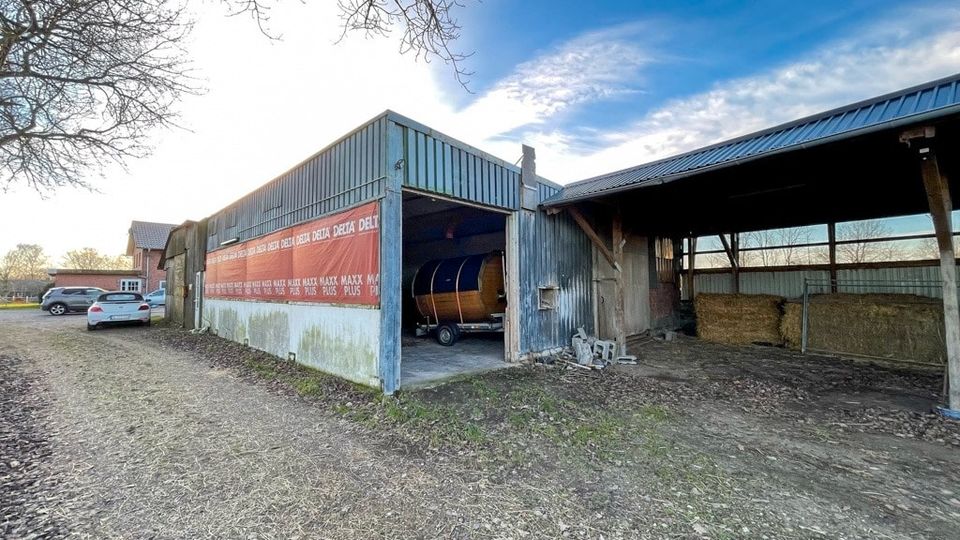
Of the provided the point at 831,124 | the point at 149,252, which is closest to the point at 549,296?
the point at 831,124

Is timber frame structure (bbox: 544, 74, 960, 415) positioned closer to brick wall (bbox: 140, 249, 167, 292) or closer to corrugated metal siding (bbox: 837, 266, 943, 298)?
corrugated metal siding (bbox: 837, 266, 943, 298)

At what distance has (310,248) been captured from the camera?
7348 mm

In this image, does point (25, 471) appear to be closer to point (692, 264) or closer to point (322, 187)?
point (322, 187)

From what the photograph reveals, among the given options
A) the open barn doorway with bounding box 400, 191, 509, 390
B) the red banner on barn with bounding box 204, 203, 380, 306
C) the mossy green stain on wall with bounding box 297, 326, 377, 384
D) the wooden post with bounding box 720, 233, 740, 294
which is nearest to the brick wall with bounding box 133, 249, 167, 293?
the red banner on barn with bounding box 204, 203, 380, 306

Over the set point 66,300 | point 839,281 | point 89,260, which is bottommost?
point 66,300

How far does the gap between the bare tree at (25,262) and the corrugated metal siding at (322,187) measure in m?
49.1

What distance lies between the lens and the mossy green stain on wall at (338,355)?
5676 mm

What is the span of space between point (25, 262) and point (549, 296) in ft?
195

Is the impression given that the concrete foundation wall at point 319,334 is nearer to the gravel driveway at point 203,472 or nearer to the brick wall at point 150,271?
the gravel driveway at point 203,472

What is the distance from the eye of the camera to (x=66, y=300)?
2056 centimetres

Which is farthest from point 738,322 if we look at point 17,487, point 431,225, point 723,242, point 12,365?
point 12,365

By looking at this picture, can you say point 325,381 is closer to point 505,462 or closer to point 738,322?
point 505,462

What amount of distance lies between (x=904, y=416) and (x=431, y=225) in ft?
34.4

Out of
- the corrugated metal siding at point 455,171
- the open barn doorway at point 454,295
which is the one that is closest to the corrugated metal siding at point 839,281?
the open barn doorway at point 454,295
